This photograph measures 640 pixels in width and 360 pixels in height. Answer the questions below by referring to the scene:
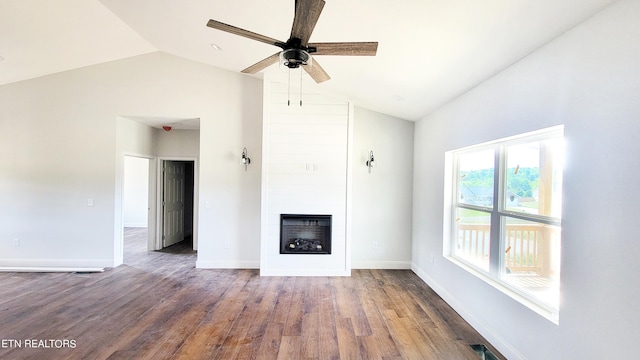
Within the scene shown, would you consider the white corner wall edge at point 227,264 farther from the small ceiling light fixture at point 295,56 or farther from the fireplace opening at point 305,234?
the small ceiling light fixture at point 295,56

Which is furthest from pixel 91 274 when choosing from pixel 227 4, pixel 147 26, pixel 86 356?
pixel 227 4

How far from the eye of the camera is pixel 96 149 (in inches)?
177

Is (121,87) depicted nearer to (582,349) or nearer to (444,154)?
(444,154)

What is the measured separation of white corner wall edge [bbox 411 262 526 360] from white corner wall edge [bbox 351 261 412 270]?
0.54m

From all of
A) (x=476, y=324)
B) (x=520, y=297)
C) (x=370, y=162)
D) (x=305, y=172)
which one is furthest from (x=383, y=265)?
(x=520, y=297)

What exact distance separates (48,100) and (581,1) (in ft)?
22.0

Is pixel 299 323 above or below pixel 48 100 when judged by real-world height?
below

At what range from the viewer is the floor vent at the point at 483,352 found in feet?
7.63

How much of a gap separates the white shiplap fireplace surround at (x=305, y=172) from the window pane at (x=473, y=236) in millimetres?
1622

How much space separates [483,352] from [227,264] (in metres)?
3.72

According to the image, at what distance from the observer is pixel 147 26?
350 centimetres

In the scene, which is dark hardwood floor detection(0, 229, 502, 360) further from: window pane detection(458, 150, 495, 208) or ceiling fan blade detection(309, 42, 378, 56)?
ceiling fan blade detection(309, 42, 378, 56)

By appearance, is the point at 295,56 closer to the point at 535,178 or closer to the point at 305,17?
the point at 305,17

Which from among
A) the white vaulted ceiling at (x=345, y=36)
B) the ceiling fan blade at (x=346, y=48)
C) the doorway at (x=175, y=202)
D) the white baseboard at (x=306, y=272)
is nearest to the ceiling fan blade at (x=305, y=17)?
the ceiling fan blade at (x=346, y=48)
